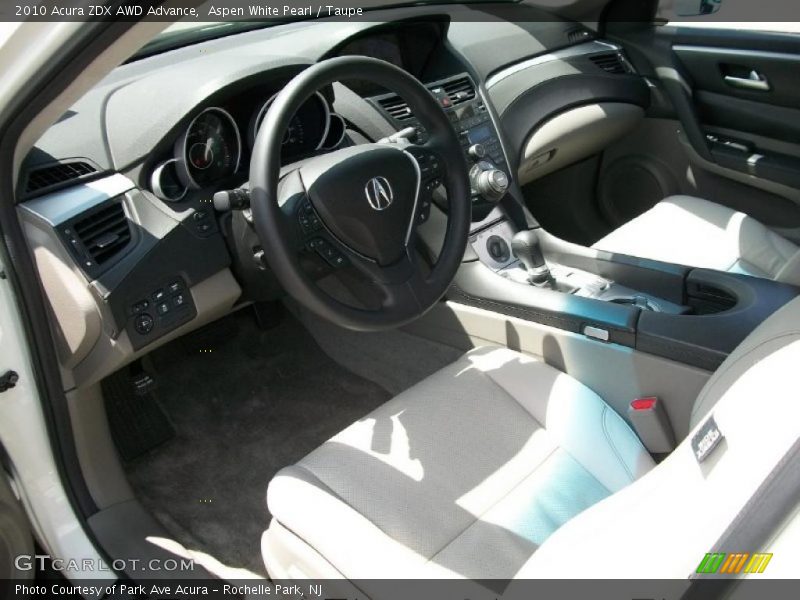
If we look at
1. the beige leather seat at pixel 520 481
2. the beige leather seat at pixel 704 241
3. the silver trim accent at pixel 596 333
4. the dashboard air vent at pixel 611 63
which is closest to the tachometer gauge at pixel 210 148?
the beige leather seat at pixel 520 481

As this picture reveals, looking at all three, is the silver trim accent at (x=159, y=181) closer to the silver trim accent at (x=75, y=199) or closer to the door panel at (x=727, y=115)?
the silver trim accent at (x=75, y=199)

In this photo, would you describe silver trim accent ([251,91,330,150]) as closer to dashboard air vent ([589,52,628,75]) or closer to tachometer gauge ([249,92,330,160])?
tachometer gauge ([249,92,330,160])

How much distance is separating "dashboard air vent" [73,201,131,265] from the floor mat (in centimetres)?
78

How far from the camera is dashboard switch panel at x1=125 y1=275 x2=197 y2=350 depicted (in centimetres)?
158

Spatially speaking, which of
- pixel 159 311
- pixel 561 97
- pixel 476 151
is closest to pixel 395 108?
pixel 476 151

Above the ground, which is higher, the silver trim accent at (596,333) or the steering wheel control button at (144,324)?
the steering wheel control button at (144,324)

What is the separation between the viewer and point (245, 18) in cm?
218

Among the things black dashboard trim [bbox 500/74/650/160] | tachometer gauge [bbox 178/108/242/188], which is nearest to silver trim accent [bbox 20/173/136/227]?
tachometer gauge [bbox 178/108/242/188]

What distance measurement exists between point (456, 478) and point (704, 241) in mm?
1222

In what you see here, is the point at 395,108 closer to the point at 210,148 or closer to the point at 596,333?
the point at 210,148

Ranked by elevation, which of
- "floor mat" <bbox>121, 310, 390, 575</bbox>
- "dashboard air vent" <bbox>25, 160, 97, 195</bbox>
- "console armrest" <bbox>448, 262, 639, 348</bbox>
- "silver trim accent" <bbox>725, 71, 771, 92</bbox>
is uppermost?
"dashboard air vent" <bbox>25, 160, 97, 195</bbox>

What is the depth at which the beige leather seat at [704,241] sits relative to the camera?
2.12 m

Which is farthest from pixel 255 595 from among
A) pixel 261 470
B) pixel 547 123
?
pixel 547 123

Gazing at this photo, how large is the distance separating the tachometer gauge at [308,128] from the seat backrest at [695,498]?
115 cm
